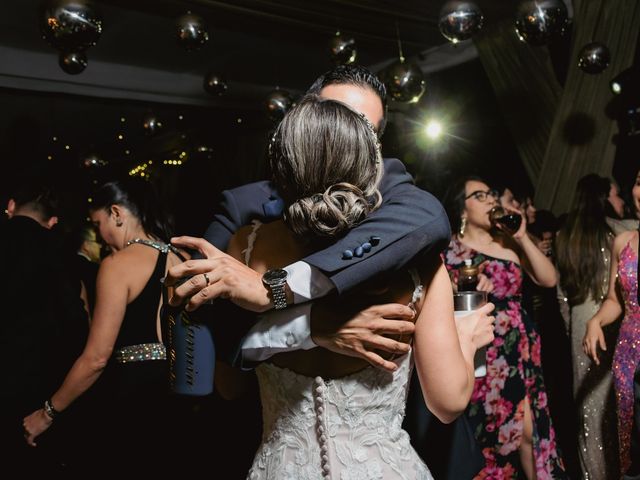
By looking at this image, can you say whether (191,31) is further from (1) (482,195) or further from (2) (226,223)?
(2) (226,223)

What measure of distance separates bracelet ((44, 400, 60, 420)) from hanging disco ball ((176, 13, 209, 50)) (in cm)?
215

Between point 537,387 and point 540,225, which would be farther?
point 540,225

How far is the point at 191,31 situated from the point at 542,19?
1972 millimetres

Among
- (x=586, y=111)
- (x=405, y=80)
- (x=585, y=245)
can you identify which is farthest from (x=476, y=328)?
(x=586, y=111)

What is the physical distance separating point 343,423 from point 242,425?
3.39 metres

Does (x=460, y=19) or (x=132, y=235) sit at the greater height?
(x=460, y=19)

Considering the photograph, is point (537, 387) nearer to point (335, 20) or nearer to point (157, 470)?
point (157, 470)

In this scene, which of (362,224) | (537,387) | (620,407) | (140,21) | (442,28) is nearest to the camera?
(362,224)

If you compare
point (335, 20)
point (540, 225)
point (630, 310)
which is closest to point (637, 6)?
point (540, 225)

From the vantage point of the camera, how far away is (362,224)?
1086 mm

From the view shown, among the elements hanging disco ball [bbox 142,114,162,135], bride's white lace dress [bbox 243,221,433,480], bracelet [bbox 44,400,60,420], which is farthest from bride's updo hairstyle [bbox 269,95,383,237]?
hanging disco ball [bbox 142,114,162,135]

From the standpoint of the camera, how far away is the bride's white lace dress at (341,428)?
117 centimetres

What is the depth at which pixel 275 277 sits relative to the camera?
1.06 m

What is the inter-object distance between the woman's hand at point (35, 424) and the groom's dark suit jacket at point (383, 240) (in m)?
1.63
